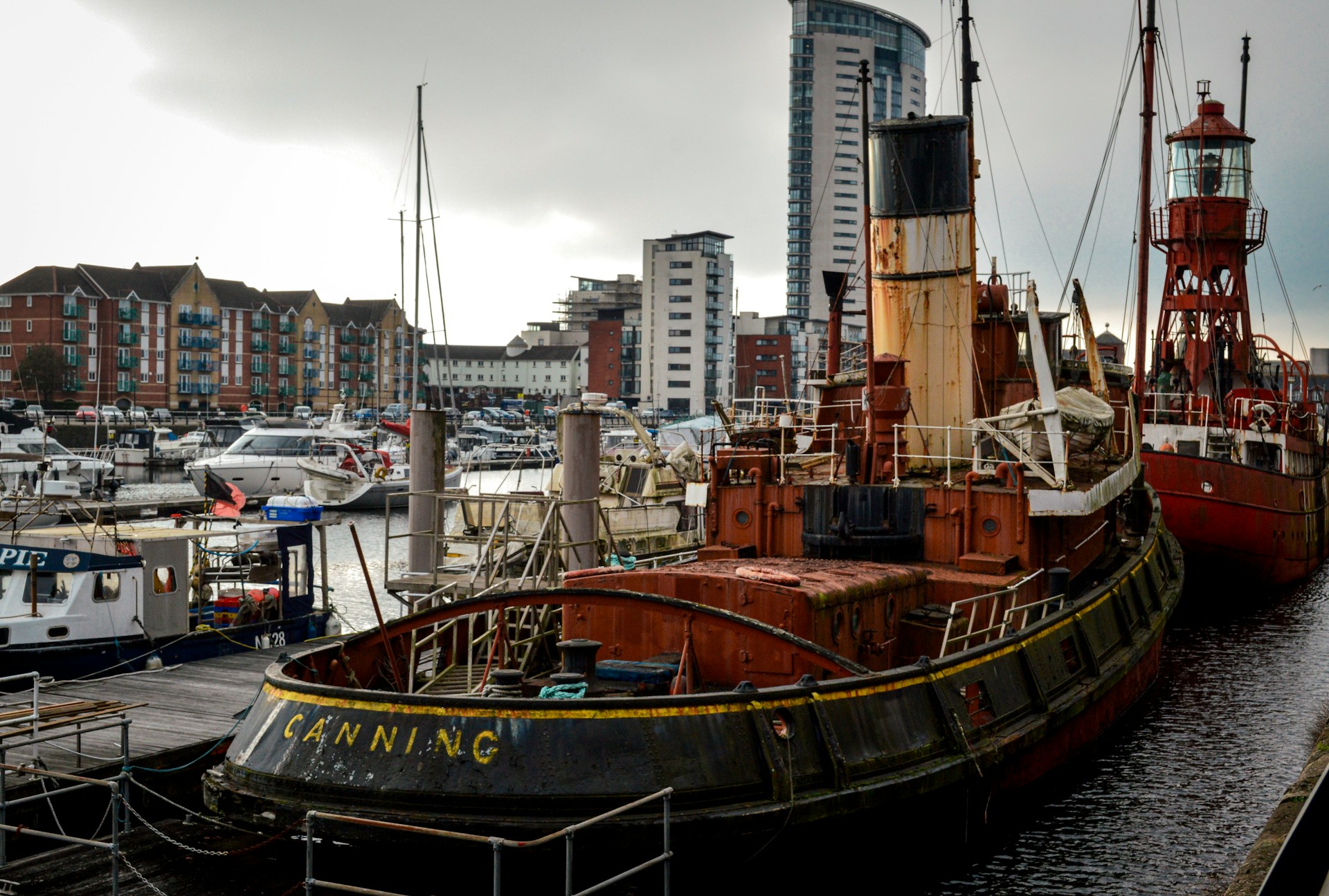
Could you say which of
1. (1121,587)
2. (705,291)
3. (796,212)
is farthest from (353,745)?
(796,212)

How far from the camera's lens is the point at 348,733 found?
988cm

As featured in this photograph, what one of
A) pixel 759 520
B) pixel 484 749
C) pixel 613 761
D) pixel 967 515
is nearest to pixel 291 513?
pixel 759 520

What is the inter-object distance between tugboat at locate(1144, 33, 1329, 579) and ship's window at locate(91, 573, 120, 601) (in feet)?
87.6

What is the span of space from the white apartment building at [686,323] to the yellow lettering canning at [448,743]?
128 m

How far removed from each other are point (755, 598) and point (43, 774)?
744cm

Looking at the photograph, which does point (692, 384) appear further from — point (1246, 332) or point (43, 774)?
point (43, 774)

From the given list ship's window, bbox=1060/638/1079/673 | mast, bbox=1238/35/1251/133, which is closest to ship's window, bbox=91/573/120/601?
ship's window, bbox=1060/638/1079/673

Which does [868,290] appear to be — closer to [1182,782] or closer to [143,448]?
[1182,782]

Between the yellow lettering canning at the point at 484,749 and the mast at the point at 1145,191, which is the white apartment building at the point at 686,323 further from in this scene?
the yellow lettering canning at the point at 484,749

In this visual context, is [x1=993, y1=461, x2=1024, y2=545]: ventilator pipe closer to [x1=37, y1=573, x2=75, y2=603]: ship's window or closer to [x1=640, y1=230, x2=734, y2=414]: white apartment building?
[x1=37, y1=573, x2=75, y2=603]: ship's window

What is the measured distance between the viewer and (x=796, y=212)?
175 m

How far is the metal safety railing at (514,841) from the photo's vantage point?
8258mm

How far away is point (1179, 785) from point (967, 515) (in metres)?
5.50

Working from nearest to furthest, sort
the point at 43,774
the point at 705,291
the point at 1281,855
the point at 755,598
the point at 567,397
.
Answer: the point at 1281,855 → the point at 43,774 → the point at 755,598 → the point at 705,291 → the point at 567,397
